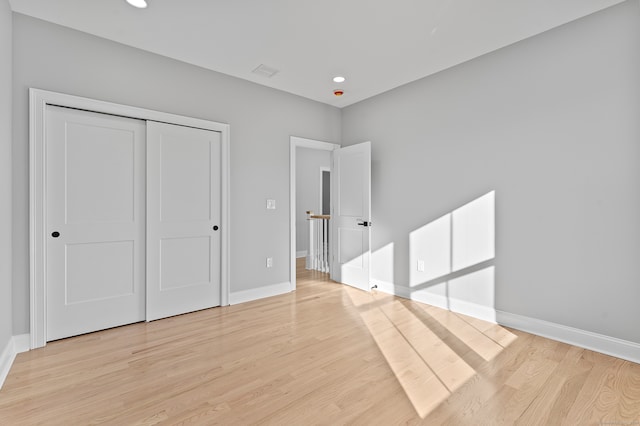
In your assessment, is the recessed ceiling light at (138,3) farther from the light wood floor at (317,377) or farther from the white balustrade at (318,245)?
the white balustrade at (318,245)

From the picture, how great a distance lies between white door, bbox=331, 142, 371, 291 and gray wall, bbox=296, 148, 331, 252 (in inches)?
93.7

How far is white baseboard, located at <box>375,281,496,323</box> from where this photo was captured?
3224 millimetres

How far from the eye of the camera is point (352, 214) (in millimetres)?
4547

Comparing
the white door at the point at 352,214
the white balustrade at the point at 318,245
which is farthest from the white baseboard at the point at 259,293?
the white balustrade at the point at 318,245

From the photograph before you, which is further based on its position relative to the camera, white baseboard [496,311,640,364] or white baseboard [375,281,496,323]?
white baseboard [375,281,496,323]

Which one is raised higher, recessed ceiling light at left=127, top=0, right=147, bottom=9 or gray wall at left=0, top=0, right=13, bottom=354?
recessed ceiling light at left=127, top=0, right=147, bottom=9

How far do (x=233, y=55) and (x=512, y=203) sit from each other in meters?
3.12

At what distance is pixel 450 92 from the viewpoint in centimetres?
354

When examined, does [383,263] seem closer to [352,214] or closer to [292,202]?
[352,214]

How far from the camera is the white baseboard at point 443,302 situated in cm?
322

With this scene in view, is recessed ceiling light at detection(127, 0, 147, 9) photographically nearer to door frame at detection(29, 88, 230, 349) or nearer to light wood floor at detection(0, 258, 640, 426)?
door frame at detection(29, 88, 230, 349)

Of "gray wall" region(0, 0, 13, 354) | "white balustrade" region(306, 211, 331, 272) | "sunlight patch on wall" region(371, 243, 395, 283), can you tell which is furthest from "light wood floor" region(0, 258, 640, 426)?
"white balustrade" region(306, 211, 331, 272)

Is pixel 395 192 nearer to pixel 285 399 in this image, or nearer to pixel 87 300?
pixel 285 399

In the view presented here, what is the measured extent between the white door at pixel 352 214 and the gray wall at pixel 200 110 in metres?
0.61
